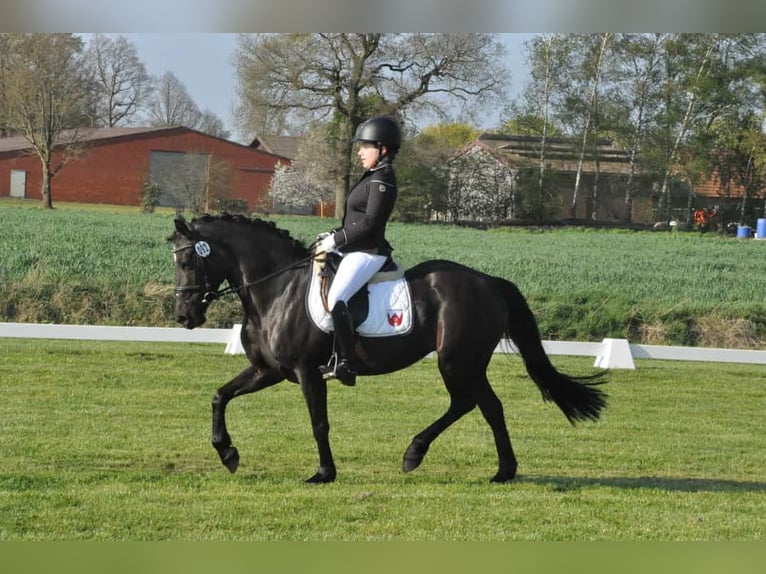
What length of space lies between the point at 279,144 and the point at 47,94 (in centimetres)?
281

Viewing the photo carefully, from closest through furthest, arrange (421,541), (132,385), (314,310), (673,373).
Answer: (421,541), (314,310), (132,385), (673,373)

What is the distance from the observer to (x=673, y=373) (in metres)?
11.1

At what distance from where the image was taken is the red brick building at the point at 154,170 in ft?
38.1

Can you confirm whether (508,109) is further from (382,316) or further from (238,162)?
(382,316)

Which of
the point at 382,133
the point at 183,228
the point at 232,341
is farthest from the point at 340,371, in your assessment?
the point at 232,341

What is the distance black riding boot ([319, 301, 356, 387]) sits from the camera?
551 cm

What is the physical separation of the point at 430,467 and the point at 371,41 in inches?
247

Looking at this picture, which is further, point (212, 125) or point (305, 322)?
point (212, 125)

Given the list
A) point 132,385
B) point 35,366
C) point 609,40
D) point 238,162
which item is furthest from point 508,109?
point 35,366

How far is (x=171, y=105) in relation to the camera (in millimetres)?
11578

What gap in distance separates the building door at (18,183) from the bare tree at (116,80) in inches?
41.4

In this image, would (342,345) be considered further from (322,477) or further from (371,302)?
(322,477)

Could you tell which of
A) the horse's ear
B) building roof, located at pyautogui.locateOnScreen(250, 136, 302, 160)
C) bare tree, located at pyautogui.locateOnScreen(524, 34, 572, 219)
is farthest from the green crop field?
the horse's ear

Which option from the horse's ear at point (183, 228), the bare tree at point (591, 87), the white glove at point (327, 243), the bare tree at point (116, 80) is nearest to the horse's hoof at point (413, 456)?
the white glove at point (327, 243)
